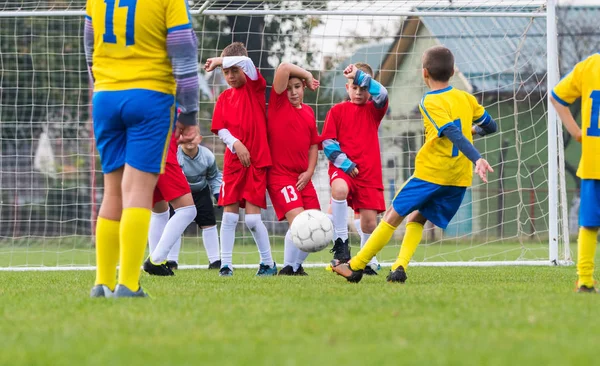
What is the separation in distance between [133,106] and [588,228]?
8.64ft

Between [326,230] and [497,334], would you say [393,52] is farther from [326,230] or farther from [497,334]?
[497,334]

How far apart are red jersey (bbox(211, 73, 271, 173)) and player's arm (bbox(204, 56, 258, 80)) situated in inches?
5.0

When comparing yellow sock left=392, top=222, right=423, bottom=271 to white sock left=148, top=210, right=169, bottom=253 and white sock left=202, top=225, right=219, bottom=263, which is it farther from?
white sock left=202, top=225, right=219, bottom=263

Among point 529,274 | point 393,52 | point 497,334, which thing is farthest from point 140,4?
point 393,52

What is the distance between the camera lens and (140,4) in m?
4.54

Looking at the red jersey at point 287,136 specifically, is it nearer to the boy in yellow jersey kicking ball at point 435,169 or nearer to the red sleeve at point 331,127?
the red sleeve at point 331,127

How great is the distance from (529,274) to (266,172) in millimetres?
2347

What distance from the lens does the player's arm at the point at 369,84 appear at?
640cm

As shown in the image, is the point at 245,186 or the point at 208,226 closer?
the point at 245,186

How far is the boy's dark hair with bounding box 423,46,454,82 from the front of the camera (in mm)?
5871

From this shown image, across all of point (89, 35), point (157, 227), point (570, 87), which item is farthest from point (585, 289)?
point (157, 227)

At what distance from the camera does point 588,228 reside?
4.92 metres

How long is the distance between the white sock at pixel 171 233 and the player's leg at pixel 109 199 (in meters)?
2.47

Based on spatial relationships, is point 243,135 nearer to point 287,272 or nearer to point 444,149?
point 287,272
